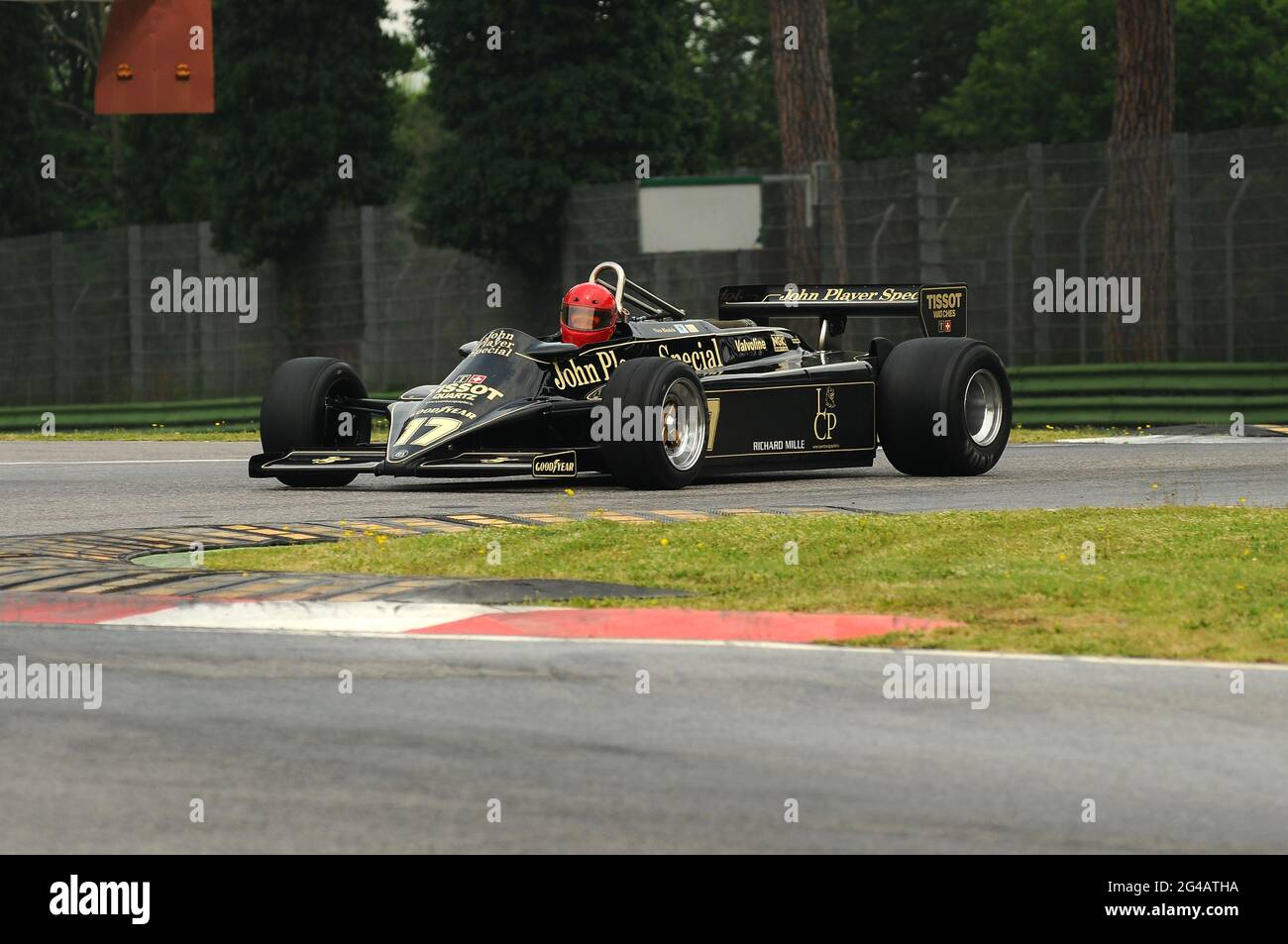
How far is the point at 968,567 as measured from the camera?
34.2ft

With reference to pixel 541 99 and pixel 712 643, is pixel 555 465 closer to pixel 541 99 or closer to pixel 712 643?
pixel 712 643

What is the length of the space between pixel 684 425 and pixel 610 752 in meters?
8.21

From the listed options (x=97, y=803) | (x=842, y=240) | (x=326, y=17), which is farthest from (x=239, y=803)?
(x=326, y=17)

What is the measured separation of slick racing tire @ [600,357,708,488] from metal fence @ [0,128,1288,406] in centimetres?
1164

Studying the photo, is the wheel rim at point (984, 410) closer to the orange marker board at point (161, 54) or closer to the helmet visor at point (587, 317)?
the helmet visor at point (587, 317)

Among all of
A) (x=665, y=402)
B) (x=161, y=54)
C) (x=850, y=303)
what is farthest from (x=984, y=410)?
(x=161, y=54)

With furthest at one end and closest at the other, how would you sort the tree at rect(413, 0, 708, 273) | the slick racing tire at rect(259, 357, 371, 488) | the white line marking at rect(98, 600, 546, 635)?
the tree at rect(413, 0, 708, 273) < the slick racing tire at rect(259, 357, 371, 488) < the white line marking at rect(98, 600, 546, 635)

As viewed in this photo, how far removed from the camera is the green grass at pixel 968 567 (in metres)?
8.79

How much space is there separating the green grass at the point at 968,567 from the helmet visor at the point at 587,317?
355 centimetres

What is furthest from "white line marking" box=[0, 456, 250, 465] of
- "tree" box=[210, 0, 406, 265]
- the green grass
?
"tree" box=[210, 0, 406, 265]

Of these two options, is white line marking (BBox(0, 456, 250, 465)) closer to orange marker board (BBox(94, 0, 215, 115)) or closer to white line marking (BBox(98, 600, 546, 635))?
orange marker board (BBox(94, 0, 215, 115))

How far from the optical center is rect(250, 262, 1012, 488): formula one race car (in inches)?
567

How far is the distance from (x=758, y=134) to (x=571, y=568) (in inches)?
2232
